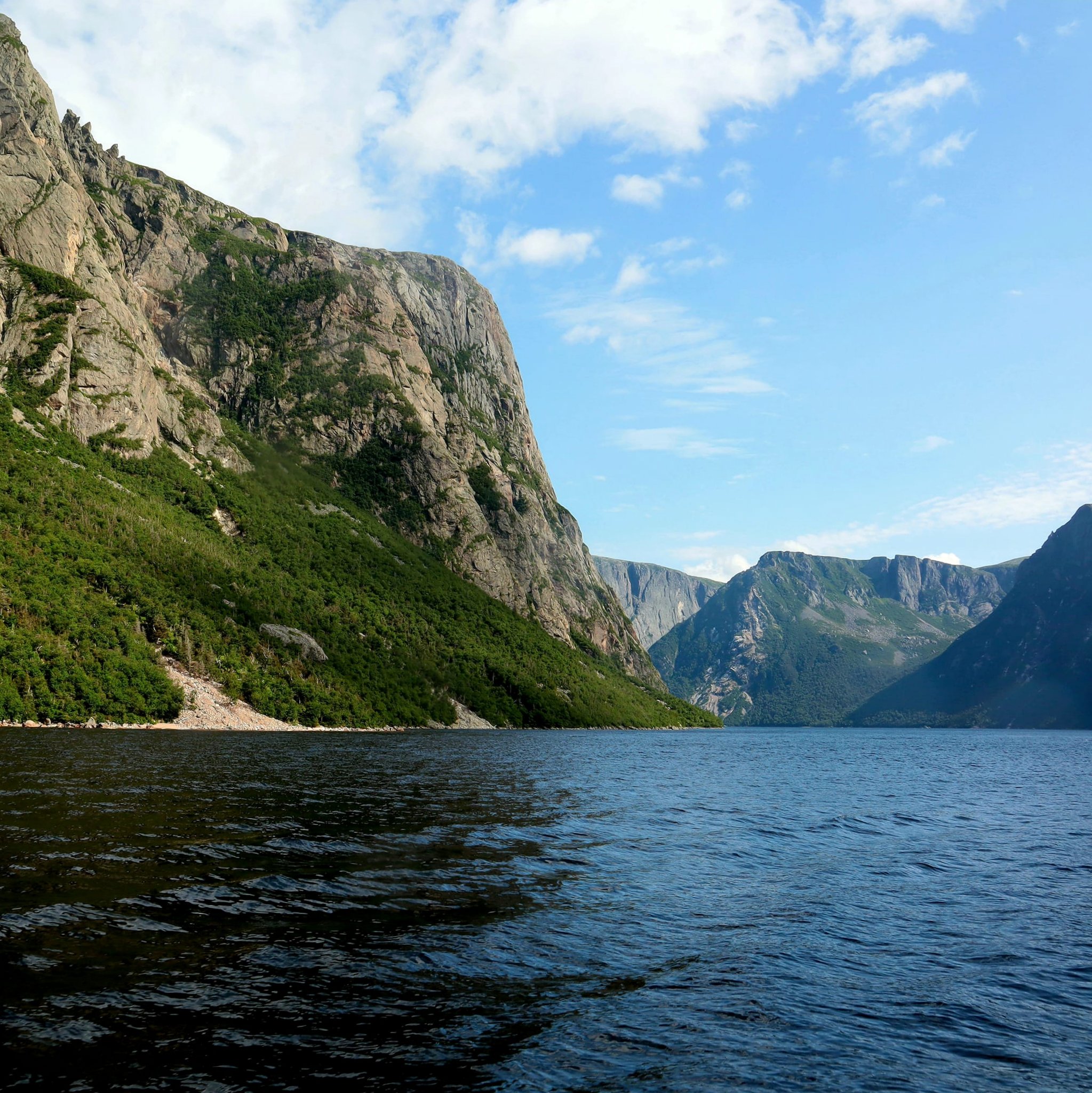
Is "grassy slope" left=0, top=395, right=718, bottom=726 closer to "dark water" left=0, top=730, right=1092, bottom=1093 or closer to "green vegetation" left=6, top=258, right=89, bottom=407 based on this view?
"green vegetation" left=6, top=258, right=89, bottom=407

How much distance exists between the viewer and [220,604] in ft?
378

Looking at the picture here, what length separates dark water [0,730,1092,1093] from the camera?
11039 millimetres

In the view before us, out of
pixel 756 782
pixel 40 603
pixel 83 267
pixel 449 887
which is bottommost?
pixel 756 782

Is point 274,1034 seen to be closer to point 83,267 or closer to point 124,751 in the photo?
point 124,751

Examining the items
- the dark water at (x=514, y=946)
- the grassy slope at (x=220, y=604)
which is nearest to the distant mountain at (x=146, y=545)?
the grassy slope at (x=220, y=604)

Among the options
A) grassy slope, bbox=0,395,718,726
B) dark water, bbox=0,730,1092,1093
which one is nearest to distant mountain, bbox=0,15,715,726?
grassy slope, bbox=0,395,718,726

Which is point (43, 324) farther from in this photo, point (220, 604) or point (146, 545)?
point (220, 604)

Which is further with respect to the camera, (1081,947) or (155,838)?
(155,838)

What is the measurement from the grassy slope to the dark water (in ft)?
169

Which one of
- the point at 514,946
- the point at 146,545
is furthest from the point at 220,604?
the point at 514,946

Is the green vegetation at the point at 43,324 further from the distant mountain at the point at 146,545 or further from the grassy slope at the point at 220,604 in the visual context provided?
the grassy slope at the point at 220,604

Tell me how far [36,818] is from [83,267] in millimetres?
155791

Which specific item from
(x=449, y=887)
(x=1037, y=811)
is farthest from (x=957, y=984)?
(x=1037, y=811)

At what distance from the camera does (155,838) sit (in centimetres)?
2455
